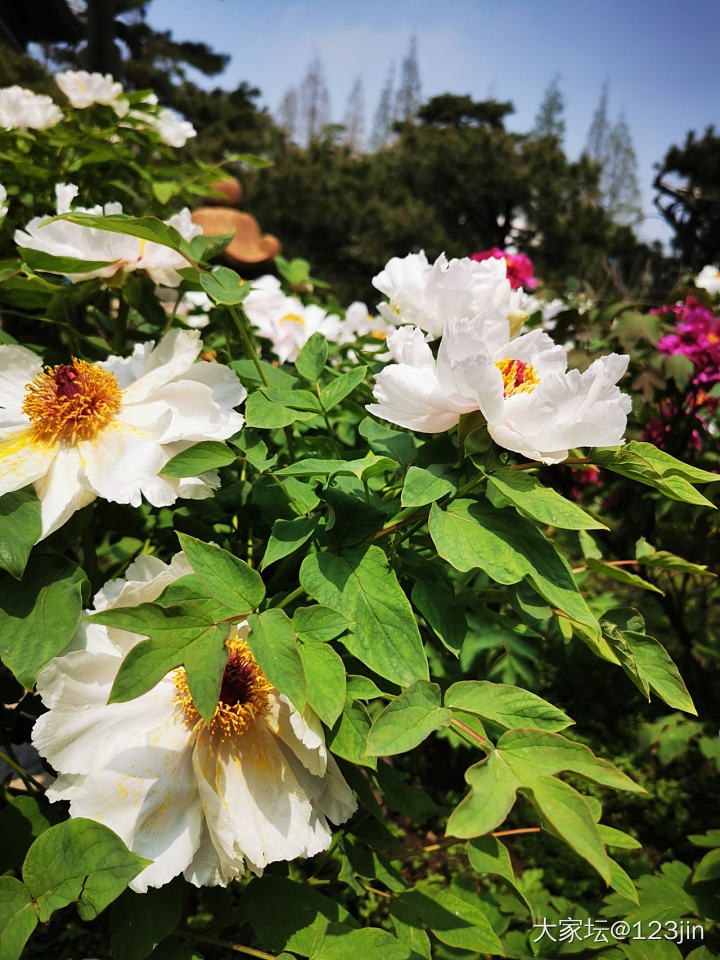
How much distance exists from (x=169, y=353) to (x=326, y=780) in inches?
17.3

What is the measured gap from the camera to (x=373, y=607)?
0.54 m

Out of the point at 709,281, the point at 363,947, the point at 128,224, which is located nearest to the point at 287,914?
the point at 363,947

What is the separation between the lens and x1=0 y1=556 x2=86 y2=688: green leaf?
56 centimetres

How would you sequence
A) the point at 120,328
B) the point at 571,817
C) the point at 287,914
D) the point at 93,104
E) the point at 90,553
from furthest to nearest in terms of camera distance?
the point at 93,104
the point at 120,328
the point at 90,553
the point at 287,914
the point at 571,817

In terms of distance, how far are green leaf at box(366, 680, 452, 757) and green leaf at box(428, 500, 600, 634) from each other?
10 centimetres

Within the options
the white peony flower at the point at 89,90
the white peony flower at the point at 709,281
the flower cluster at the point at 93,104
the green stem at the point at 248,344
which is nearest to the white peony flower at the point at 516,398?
the green stem at the point at 248,344

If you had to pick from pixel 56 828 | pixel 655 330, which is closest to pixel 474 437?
pixel 56 828

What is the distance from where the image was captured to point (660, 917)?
0.90 m

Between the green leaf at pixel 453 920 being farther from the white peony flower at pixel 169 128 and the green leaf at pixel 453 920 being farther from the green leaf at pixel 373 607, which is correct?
the white peony flower at pixel 169 128

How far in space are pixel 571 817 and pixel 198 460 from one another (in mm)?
395

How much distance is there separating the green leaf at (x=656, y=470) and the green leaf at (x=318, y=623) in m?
0.25

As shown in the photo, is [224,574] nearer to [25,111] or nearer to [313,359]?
[313,359]

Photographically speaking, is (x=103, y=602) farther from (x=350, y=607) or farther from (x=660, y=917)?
(x=660, y=917)

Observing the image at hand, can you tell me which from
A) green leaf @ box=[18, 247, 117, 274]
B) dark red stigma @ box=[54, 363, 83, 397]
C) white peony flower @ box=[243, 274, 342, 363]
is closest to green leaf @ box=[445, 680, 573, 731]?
dark red stigma @ box=[54, 363, 83, 397]
